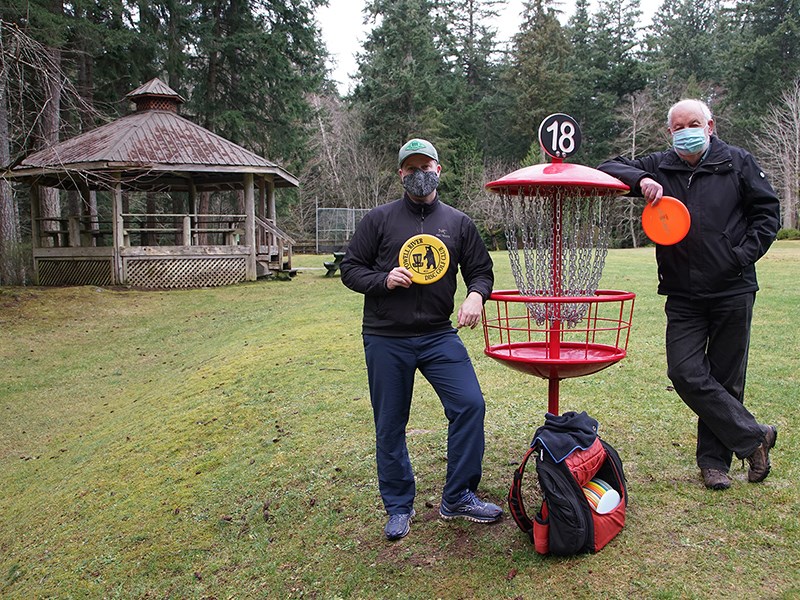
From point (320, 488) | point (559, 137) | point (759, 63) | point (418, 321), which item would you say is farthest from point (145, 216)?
point (759, 63)

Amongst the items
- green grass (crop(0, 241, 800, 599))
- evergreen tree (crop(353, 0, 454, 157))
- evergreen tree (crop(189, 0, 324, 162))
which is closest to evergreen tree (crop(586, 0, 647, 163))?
evergreen tree (crop(353, 0, 454, 157))

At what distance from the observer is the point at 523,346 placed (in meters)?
3.99

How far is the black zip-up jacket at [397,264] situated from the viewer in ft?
11.8

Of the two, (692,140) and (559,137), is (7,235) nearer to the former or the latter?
(559,137)

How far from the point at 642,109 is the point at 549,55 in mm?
7611

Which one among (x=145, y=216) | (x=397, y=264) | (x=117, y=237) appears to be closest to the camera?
(x=397, y=264)

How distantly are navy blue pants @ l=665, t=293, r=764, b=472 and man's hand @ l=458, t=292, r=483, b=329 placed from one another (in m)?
1.13

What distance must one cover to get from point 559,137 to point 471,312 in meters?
0.97

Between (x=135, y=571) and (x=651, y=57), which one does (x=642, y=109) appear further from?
(x=135, y=571)

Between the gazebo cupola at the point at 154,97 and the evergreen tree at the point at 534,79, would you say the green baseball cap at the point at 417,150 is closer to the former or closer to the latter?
the gazebo cupola at the point at 154,97

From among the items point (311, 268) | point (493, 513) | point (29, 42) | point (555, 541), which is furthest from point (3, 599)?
point (311, 268)

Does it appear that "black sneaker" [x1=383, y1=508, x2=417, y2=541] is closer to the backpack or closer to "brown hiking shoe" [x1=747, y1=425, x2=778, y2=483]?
the backpack

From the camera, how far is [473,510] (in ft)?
12.2

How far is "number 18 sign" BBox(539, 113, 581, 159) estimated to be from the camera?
3400 millimetres
